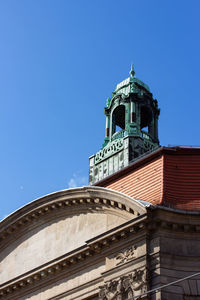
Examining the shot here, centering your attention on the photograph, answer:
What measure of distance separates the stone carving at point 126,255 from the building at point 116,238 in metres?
0.04

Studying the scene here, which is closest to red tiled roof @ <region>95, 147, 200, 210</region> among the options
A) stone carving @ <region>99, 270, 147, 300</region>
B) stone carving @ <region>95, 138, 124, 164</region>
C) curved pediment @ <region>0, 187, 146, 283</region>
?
curved pediment @ <region>0, 187, 146, 283</region>

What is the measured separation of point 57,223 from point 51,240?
2.78ft

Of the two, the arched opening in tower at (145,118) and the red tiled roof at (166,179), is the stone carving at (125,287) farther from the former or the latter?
the arched opening in tower at (145,118)

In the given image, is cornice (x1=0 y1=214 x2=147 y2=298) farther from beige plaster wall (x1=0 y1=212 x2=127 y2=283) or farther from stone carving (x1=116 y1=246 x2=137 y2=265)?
beige plaster wall (x1=0 y1=212 x2=127 y2=283)

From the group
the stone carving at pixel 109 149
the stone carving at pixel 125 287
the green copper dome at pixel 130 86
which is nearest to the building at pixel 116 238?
the stone carving at pixel 125 287

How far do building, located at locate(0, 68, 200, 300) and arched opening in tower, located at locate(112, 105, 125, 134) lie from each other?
17.6m

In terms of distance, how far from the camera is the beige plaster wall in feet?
87.8

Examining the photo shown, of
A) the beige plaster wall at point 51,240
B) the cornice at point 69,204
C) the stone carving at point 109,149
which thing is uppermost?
the stone carving at point 109,149

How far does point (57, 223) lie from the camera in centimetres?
2911

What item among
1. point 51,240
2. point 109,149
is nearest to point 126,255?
point 51,240

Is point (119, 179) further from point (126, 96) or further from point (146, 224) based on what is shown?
point (126, 96)

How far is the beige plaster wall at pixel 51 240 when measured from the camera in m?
26.8

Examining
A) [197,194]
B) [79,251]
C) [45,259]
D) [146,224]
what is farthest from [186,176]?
[45,259]

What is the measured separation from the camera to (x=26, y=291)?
2806 cm
